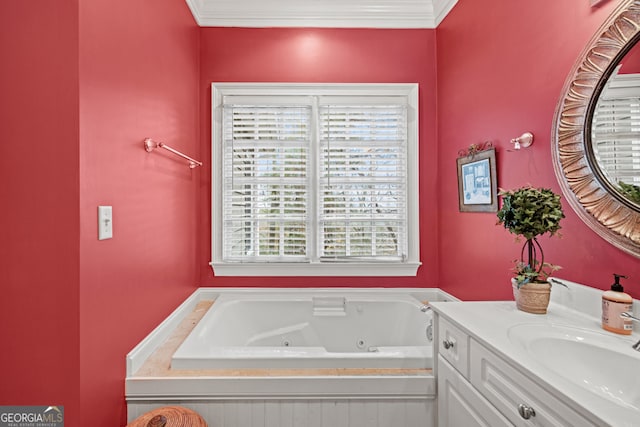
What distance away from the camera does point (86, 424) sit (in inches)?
41.8

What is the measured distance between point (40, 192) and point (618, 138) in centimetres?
198

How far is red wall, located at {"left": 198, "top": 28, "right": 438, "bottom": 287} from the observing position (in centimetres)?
229

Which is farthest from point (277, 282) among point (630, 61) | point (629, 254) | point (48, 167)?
point (630, 61)

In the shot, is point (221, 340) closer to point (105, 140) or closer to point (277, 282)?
point (277, 282)

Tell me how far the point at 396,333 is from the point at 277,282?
3.19ft

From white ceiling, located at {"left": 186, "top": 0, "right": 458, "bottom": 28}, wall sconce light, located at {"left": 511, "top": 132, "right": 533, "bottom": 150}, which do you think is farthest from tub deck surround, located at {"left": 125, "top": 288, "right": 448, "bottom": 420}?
white ceiling, located at {"left": 186, "top": 0, "right": 458, "bottom": 28}

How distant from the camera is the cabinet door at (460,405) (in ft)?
3.09

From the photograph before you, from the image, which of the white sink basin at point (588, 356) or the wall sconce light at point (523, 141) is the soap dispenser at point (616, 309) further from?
the wall sconce light at point (523, 141)

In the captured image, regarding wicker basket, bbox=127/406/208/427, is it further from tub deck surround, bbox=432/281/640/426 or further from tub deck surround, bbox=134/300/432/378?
tub deck surround, bbox=432/281/640/426

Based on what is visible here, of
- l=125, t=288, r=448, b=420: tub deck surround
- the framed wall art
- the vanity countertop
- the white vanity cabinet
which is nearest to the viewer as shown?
the vanity countertop

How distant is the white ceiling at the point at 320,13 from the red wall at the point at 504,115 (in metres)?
0.24

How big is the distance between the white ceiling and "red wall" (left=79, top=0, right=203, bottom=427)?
0.35 metres

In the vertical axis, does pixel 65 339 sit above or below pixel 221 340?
above

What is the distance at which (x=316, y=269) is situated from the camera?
7.63 feet
